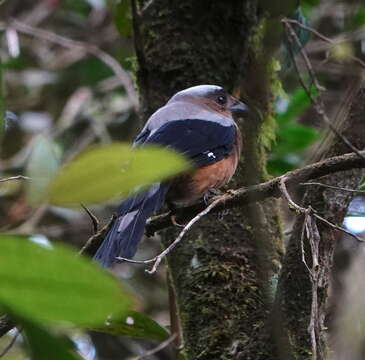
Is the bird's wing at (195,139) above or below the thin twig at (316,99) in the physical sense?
below

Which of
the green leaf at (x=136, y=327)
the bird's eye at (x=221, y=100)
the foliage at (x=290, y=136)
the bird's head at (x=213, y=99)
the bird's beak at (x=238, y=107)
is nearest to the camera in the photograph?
the green leaf at (x=136, y=327)

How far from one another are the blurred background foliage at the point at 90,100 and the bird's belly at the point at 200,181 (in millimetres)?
587

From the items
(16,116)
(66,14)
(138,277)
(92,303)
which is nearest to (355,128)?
(92,303)

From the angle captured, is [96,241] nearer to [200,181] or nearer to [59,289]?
[200,181]

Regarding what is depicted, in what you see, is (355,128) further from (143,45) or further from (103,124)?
(103,124)

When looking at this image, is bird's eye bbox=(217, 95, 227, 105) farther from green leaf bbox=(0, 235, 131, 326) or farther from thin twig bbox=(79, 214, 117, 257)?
green leaf bbox=(0, 235, 131, 326)

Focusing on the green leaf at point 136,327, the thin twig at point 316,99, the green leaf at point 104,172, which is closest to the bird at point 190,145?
the green leaf at point 136,327

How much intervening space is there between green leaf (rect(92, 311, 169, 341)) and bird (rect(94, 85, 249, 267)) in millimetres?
353

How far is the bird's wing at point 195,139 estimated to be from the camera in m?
3.33

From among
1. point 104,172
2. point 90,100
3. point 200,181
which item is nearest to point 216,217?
point 200,181

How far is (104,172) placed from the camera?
0.70 meters

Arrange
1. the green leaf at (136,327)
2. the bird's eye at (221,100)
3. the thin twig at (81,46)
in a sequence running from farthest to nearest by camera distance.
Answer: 1. the thin twig at (81,46)
2. the bird's eye at (221,100)
3. the green leaf at (136,327)

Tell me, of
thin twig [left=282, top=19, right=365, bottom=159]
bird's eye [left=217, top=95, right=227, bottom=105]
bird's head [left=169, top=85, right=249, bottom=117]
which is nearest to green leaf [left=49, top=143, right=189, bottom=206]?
thin twig [left=282, top=19, right=365, bottom=159]

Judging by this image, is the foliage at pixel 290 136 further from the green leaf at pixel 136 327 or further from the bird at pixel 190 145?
the green leaf at pixel 136 327
